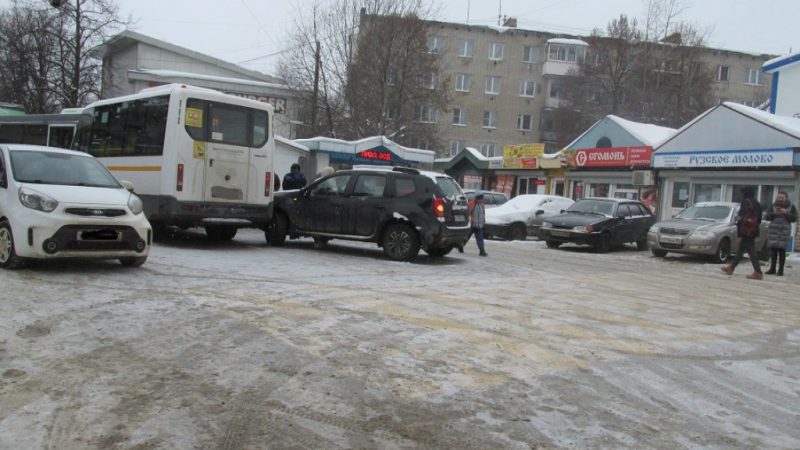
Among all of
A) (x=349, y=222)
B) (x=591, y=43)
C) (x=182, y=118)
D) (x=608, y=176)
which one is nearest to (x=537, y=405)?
(x=349, y=222)

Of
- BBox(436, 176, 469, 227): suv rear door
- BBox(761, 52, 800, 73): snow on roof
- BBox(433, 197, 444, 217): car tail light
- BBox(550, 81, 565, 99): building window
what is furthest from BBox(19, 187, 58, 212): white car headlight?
BBox(550, 81, 565, 99): building window

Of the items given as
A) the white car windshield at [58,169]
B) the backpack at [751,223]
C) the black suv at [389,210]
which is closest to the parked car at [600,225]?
the backpack at [751,223]

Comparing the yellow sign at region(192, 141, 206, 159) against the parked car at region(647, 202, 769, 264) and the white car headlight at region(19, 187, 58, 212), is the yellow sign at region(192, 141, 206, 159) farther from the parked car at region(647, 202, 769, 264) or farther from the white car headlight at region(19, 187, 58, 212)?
the parked car at region(647, 202, 769, 264)

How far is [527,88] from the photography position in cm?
5391

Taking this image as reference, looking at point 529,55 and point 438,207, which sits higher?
point 529,55

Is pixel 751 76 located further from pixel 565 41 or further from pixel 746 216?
pixel 746 216

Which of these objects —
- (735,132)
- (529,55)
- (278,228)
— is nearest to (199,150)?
(278,228)

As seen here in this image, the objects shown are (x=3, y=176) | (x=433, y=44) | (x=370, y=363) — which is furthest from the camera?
(x=433, y=44)

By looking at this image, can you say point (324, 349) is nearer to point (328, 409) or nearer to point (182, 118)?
point (328, 409)

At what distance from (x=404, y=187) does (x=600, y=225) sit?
8.15 m

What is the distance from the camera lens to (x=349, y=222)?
12117 mm

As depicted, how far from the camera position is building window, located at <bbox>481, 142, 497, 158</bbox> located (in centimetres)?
5281

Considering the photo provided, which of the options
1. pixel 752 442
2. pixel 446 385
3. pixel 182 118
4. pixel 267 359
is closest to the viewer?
pixel 752 442

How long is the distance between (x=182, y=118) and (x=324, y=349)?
7299 millimetres
